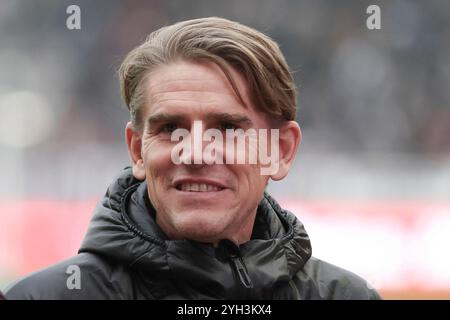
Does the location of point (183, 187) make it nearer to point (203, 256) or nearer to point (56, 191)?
point (203, 256)

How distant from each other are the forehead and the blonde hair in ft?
0.04

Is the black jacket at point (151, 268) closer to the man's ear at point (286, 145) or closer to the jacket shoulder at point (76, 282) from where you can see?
the jacket shoulder at point (76, 282)

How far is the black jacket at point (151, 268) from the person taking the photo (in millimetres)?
1630

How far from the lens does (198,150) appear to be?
5.30 feet

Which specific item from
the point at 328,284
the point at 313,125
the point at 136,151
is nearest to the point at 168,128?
the point at 136,151

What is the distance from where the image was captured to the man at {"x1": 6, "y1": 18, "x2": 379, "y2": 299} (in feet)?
5.38

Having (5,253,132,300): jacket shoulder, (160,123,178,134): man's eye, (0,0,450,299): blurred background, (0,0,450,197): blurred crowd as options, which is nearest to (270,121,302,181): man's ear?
(160,123,178,134): man's eye

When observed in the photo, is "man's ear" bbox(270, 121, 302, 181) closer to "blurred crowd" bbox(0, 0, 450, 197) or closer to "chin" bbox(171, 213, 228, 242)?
"chin" bbox(171, 213, 228, 242)

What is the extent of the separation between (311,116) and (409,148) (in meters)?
1.13

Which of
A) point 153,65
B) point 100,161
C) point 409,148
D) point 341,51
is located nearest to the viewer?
point 153,65

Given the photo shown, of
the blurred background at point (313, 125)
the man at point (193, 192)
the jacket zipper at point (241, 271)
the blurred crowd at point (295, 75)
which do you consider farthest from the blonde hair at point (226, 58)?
the blurred crowd at point (295, 75)

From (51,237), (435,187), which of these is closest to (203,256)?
(51,237)

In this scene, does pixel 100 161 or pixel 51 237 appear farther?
pixel 100 161

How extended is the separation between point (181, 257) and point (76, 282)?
0.23 meters
